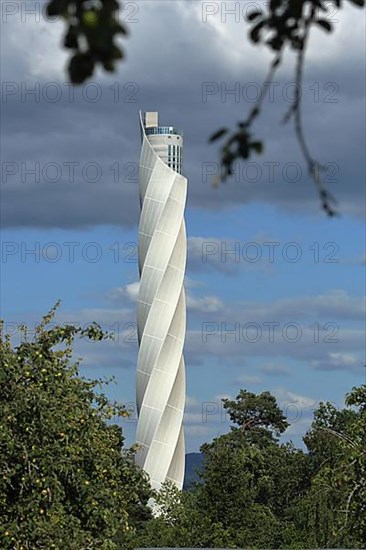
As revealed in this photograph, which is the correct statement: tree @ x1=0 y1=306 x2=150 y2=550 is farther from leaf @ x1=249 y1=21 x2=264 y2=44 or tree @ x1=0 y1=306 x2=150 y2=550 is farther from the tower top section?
the tower top section

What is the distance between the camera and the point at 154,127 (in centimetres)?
5716

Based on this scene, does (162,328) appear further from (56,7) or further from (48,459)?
(56,7)

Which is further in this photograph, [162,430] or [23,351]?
[162,430]

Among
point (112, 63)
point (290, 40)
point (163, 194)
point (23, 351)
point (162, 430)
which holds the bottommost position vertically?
point (112, 63)

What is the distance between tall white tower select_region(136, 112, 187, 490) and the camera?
5072 cm

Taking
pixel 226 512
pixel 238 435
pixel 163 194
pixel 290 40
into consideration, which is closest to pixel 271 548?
pixel 226 512

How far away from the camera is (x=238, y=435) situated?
60.6 m

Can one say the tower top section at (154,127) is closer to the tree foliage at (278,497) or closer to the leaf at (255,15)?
the tree foliage at (278,497)

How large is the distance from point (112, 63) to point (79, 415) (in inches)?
527

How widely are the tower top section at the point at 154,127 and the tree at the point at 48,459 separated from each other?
135ft

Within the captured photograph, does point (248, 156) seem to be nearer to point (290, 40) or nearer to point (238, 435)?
point (290, 40)

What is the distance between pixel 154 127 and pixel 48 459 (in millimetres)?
43426

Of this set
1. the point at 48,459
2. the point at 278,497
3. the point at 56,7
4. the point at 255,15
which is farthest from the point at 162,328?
the point at 56,7

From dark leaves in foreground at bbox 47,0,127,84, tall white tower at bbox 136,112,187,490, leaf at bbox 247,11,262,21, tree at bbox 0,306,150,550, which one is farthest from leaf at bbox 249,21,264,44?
tall white tower at bbox 136,112,187,490
